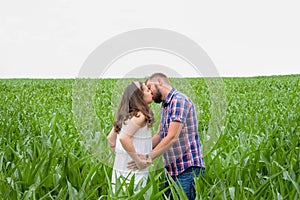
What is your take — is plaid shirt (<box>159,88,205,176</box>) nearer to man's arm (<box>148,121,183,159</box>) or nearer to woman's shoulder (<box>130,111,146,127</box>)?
man's arm (<box>148,121,183,159</box>)

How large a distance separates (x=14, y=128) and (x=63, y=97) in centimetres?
719

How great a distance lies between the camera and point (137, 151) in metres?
3.14

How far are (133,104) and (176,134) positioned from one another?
0.34m

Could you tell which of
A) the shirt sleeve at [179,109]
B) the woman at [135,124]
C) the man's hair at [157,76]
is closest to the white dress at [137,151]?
the woman at [135,124]

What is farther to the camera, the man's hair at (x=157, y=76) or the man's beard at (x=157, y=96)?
the man's beard at (x=157, y=96)

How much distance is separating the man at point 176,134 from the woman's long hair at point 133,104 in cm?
10

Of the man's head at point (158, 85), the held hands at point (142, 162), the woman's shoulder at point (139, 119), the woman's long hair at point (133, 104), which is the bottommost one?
the held hands at point (142, 162)

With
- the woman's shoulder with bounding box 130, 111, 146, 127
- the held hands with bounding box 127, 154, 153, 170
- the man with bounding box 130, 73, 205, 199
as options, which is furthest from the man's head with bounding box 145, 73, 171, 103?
the held hands with bounding box 127, 154, 153, 170

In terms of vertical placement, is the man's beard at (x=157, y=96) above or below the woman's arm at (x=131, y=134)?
above

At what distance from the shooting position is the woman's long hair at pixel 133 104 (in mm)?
3043

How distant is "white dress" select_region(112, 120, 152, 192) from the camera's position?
3141mm

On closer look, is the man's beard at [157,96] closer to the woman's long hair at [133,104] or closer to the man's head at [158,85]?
the man's head at [158,85]

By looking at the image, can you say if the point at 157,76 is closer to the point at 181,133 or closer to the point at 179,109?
the point at 179,109

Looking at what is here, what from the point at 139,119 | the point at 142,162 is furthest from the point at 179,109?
the point at 142,162
